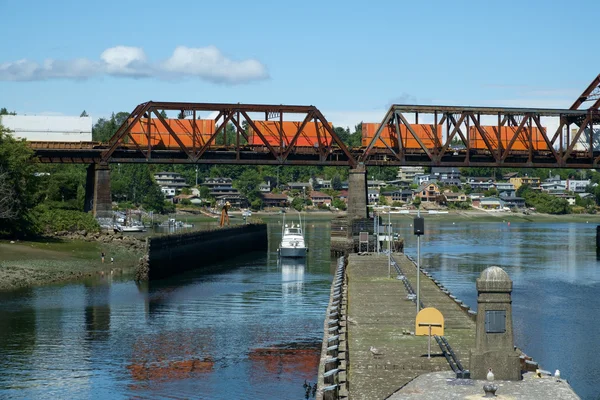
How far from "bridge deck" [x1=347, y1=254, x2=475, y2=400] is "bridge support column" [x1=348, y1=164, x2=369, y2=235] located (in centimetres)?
5649

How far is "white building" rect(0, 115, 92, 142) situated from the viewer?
421ft

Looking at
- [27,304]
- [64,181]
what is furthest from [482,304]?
[64,181]

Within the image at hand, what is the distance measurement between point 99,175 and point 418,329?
92585 mm

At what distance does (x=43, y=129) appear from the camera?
422 feet

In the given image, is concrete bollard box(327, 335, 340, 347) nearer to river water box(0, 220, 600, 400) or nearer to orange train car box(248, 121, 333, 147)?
river water box(0, 220, 600, 400)

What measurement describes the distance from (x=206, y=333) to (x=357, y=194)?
66075mm

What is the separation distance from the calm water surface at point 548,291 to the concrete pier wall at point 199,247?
983 inches

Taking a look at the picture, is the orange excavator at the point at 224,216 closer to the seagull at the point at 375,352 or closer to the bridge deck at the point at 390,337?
the bridge deck at the point at 390,337

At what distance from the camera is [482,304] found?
29.0 meters

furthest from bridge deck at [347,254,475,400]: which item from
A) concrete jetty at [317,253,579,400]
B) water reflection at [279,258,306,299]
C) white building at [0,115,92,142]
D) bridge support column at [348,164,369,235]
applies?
white building at [0,115,92,142]

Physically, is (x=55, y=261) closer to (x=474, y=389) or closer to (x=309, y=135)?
(x=309, y=135)

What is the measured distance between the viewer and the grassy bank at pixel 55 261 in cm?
7969

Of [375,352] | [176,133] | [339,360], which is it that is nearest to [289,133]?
[176,133]

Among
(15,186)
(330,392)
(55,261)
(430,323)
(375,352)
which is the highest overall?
(15,186)
